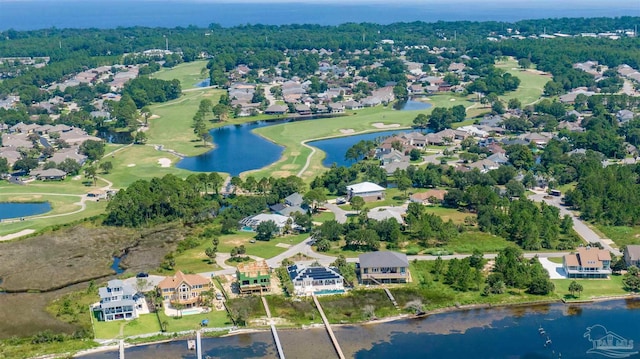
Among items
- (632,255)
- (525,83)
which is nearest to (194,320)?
(632,255)

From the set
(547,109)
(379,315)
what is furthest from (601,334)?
(547,109)

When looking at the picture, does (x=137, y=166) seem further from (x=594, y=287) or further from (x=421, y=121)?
(x=594, y=287)

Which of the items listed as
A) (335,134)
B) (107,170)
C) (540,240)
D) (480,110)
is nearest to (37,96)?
(107,170)

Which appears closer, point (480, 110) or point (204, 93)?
point (480, 110)

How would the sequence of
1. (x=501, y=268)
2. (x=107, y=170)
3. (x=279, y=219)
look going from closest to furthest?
1. (x=501, y=268)
2. (x=279, y=219)
3. (x=107, y=170)

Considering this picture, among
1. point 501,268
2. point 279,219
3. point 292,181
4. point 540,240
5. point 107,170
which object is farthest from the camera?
point 107,170

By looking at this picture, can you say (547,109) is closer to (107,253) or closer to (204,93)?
(204,93)
